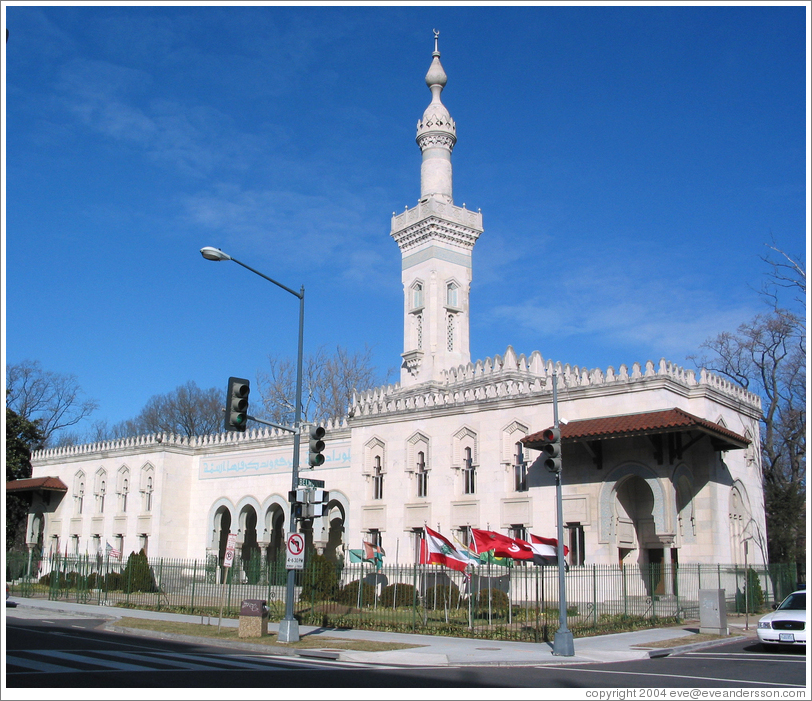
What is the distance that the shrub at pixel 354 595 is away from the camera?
103ft

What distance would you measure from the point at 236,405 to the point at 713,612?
1447cm

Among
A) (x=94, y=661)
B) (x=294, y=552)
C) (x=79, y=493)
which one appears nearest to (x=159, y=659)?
(x=94, y=661)

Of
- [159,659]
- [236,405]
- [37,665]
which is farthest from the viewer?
[236,405]

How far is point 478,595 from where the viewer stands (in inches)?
1043

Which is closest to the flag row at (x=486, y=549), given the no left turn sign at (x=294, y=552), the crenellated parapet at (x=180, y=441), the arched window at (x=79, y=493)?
the no left turn sign at (x=294, y=552)

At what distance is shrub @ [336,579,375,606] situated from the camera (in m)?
31.4

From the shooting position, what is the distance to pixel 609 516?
29391 millimetres

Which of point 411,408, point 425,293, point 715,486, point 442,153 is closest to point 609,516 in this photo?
point 715,486

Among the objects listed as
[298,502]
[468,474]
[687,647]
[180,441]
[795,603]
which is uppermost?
[180,441]

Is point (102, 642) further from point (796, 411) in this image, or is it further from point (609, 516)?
point (796, 411)

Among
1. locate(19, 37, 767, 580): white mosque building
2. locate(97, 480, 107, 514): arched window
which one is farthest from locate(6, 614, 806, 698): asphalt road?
locate(97, 480, 107, 514): arched window

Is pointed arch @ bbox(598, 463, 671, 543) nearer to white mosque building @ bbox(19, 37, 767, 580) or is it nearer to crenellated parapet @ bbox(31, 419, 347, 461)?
white mosque building @ bbox(19, 37, 767, 580)

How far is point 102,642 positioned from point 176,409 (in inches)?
2715

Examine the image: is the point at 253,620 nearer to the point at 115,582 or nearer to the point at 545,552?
the point at 545,552
